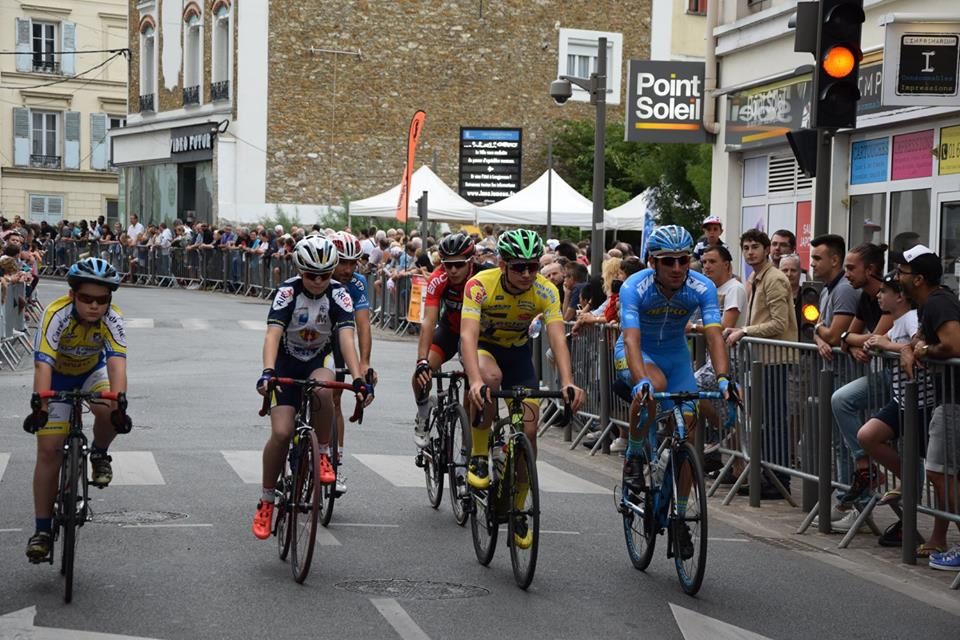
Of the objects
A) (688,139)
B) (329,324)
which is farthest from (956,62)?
(688,139)

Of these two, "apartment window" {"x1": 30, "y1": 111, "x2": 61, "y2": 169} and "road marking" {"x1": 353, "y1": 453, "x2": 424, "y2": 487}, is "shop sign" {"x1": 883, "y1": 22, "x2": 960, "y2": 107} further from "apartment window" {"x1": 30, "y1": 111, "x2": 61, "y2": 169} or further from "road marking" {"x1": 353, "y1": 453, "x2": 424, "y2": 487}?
"apartment window" {"x1": 30, "y1": 111, "x2": 61, "y2": 169}

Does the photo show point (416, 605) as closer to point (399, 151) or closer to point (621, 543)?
point (621, 543)

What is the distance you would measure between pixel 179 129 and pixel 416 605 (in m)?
43.8

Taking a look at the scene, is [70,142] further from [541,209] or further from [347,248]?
[347,248]

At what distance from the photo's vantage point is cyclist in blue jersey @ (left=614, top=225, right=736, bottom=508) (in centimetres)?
896

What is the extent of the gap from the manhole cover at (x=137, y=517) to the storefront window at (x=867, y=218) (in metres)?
11.0

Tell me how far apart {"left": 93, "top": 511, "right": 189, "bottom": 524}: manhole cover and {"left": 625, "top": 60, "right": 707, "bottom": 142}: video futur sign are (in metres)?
14.1

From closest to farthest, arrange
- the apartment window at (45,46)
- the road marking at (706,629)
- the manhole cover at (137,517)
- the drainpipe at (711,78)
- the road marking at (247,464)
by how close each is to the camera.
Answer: the road marking at (706,629) < the manhole cover at (137,517) < the road marking at (247,464) < the drainpipe at (711,78) < the apartment window at (45,46)

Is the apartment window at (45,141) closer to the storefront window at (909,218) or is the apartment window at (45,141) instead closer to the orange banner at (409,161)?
the orange banner at (409,161)

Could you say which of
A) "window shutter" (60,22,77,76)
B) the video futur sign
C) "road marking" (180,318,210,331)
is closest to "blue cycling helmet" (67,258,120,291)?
the video futur sign

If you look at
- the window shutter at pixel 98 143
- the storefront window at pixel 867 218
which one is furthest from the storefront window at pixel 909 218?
the window shutter at pixel 98 143

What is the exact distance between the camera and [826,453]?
10562 mm

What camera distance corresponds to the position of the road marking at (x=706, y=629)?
728 centimetres

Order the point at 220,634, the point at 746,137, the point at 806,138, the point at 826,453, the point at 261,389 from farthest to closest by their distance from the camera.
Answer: the point at 746,137 → the point at 806,138 → the point at 826,453 → the point at 261,389 → the point at 220,634
